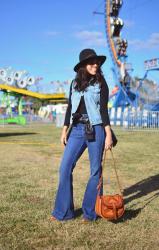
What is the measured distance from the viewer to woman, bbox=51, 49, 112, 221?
4.77 meters

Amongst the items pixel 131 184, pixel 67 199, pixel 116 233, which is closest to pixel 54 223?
pixel 67 199

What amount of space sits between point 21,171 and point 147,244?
4737mm

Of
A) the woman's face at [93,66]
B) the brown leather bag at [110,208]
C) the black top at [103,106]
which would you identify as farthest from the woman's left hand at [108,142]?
the woman's face at [93,66]

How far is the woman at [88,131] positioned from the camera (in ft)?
15.6

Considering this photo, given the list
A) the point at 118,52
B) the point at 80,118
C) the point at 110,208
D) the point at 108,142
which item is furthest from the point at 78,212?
the point at 118,52

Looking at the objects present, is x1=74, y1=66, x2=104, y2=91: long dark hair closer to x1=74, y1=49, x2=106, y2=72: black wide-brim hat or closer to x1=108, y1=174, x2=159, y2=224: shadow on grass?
x1=74, y1=49, x2=106, y2=72: black wide-brim hat

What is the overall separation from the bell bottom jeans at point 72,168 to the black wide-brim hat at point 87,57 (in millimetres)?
655

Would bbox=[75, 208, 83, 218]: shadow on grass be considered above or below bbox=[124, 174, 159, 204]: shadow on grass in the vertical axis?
below

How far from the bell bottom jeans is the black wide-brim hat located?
65 centimetres

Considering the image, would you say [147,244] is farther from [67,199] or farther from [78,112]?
[78,112]

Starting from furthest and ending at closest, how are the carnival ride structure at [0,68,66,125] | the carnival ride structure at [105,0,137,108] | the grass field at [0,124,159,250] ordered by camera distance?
the carnival ride structure at [0,68,66,125] < the carnival ride structure at [105,0,137,108] < the grass field at [0,124,159,250]

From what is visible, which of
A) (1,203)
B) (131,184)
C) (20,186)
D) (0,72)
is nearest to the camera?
(1,203)

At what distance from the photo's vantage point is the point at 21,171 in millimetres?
8445

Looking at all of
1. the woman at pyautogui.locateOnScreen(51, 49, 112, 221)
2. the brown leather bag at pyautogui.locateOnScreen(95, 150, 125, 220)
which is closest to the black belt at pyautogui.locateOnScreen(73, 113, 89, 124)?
the woman at pyautogui.locateOnScreen(51, 49, 112, 221)
